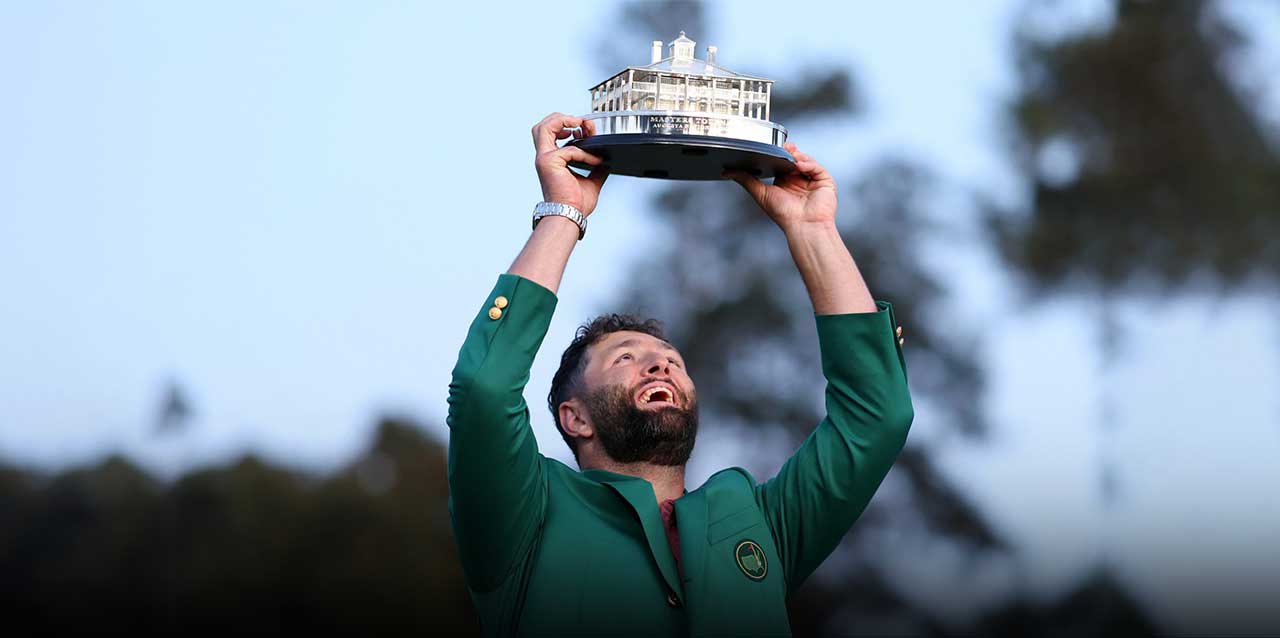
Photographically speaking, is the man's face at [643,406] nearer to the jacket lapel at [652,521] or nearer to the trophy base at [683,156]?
the jacket lapel at [652,521]

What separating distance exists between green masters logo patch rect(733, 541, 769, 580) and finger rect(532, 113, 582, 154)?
0.81 m

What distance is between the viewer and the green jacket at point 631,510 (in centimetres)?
235

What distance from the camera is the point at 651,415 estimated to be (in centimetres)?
260

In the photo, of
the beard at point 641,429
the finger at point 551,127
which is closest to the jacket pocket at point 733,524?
the beard at point 641,429

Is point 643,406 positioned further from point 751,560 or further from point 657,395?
point 751,560

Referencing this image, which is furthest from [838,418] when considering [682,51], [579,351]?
[682,51]

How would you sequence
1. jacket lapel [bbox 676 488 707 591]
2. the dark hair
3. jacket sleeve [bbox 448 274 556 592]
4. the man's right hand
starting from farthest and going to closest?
the dark hair, the man's right hand, jacket lapel [bbox 676 488 707 591], jacket sleeve [bbox 448 274 556 592]

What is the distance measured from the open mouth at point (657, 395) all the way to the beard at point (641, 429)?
16mm

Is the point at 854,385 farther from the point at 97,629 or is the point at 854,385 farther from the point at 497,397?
the point at 97,629

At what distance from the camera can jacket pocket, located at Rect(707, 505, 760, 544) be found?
2521 mm

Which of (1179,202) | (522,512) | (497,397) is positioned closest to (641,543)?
(522,512)

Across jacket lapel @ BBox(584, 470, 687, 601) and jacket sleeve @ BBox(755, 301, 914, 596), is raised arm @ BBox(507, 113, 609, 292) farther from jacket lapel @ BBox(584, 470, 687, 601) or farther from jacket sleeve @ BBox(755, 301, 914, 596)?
jacket sleeve @ BBox(755, 301, 914, 596)

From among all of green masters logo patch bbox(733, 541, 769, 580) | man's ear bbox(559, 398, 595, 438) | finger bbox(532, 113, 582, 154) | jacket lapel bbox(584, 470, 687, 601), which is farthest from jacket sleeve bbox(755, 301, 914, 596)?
finger bbox(532, 113, 582, 154)

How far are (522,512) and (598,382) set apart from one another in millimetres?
380
